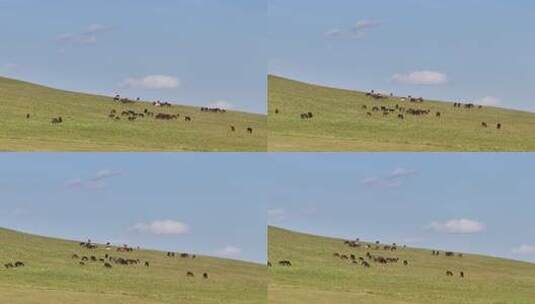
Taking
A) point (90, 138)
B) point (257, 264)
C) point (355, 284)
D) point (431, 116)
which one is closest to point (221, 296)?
point (257, 264)

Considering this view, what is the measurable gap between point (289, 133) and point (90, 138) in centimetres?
833

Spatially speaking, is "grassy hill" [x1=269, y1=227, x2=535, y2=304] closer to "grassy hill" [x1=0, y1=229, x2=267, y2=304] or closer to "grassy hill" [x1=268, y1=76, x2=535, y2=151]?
"grassy hill" [x1=0, y1=229, x2=267, y2=304]

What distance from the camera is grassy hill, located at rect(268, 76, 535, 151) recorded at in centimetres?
4156

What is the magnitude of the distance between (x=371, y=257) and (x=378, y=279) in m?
1.28

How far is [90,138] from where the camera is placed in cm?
4384

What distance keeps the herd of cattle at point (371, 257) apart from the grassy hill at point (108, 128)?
5.27m

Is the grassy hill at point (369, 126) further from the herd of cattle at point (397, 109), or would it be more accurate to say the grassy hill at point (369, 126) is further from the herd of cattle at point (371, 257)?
the herd of cattle at point (371, 257)

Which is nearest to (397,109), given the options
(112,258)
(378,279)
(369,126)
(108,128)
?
(369,126)

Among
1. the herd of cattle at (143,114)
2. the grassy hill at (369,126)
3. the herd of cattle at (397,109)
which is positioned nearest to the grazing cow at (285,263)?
the grassy hill at (369,126)

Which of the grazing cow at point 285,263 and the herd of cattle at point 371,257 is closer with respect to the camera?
the grazing cow at point 285,263

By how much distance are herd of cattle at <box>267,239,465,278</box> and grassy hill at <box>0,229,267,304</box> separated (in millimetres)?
2351

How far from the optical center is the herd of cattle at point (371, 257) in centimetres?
4322

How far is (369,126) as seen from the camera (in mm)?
42844

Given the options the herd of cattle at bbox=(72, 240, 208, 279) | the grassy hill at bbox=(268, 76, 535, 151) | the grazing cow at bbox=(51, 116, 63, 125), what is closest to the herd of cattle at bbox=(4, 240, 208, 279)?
the herd of cattle at bbox=(72, 240, 208, 279)
